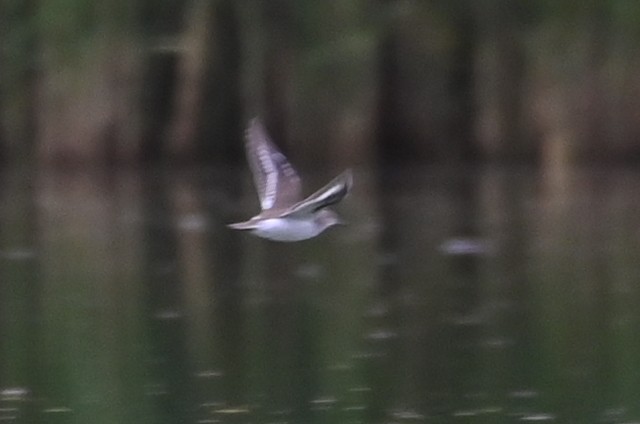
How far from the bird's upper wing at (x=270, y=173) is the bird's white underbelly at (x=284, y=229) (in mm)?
570

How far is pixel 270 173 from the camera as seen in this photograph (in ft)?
37.3

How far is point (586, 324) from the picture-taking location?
1381 cm

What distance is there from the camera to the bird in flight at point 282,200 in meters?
9.06

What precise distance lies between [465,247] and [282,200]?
831 centimetres

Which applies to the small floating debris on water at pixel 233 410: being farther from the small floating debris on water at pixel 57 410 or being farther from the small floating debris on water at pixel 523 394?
the small floating debris on water at pixel 523 394

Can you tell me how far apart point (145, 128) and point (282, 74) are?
92.2 inches

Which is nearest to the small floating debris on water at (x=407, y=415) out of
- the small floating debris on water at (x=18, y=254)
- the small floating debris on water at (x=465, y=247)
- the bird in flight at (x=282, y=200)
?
the bird in flight at (x=282, y=200)

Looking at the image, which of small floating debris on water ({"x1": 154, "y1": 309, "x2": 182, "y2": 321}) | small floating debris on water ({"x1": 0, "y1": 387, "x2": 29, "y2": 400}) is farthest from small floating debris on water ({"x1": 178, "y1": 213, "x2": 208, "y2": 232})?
small floating debris on water ({"x1": 0, "y1": 387, "x2": 29, "y2": 400})

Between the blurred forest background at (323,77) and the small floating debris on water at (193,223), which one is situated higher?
the blurred forest background at (323,77)

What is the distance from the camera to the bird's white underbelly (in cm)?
1009

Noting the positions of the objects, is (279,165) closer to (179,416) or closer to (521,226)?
(179,416)

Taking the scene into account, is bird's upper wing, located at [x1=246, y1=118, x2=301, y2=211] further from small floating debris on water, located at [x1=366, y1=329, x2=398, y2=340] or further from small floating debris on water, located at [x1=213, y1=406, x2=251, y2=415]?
small floating debris on water, located at [x1=366, y1=329, x2=398, y2=340]

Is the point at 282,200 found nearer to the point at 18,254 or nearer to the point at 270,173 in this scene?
the point at 270,173

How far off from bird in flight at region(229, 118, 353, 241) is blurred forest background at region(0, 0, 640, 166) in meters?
15.4
